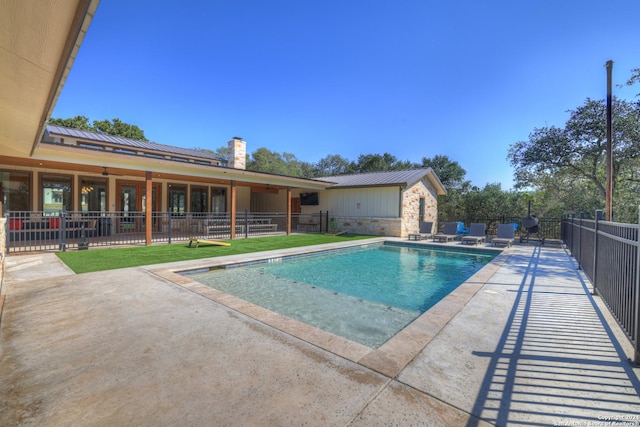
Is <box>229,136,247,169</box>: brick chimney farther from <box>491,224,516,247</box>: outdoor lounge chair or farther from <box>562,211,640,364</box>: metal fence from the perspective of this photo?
<box>562,211,640,364</box>: metal fence

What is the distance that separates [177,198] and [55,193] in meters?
4.83

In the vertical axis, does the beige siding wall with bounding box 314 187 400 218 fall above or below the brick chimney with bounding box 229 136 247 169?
below

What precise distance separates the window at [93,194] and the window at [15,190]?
62.2 inches

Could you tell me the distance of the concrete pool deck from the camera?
5.79 feet

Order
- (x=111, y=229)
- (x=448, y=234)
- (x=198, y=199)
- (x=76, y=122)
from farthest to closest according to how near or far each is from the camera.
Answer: (x=76, y=122), (x=198, y=199), (x=448, y=234), (x=111, y=229)

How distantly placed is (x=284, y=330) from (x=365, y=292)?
2798 mm

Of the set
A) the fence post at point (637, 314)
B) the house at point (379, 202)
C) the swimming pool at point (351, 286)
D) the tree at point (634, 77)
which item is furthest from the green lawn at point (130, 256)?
the tree at point (634, 77)

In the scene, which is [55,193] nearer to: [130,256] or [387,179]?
[130,256]

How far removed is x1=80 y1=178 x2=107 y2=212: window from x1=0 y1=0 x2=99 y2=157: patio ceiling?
7.88 metres

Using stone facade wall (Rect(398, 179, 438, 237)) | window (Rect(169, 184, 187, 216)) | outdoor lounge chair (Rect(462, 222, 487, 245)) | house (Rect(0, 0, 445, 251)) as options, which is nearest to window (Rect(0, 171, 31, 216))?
house (Rect(0, 0, 445, 251))

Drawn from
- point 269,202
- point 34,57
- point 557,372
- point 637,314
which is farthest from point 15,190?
point 637,314

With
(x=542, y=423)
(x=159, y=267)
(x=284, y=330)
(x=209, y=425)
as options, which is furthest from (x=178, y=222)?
(x=542, y=423)

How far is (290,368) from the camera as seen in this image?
2.28 metres

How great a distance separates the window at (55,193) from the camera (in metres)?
10.9
